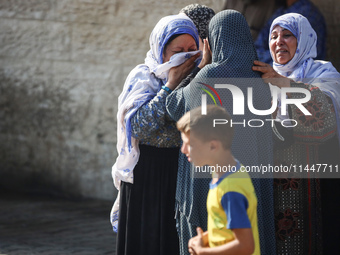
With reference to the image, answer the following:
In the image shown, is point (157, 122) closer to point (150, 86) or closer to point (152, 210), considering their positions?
point (150, 86)

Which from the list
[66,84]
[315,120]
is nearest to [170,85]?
[315,120]

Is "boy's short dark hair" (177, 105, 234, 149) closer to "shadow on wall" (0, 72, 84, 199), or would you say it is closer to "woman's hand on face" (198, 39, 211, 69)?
"woman's hand on face" (198, 39, 211, 69)

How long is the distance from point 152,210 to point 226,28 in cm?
116

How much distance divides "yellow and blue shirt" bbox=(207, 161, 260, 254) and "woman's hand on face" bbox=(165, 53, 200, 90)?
3.24ft

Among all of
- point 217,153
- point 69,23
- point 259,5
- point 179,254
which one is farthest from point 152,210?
point 69,23

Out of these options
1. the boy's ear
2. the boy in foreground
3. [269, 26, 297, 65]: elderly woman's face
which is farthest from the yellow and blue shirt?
[269, 26, 297, 65]: elderly woman's face

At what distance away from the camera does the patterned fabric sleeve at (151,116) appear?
3.70 meters

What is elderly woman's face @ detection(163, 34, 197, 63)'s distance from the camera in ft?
12.7

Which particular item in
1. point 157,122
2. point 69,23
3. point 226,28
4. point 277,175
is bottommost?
point 277,175

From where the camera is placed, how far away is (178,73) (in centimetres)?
378

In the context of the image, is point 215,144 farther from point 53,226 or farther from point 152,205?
point 53,226

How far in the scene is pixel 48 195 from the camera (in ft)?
25.9

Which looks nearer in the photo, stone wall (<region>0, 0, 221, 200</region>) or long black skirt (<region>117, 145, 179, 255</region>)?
long black skirt (<region>117, 145, 179, 255</region>)

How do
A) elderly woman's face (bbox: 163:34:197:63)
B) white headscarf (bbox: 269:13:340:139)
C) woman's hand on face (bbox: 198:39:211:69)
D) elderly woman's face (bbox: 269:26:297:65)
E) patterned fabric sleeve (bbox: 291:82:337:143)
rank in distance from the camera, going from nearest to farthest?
woman's hand on face (bbox: 198:39:211:69) < patterned fabric sleeve (bbox: 291:82:337:143) < elderly woman's face (bbox: 163:34:197:63) < white headscarf (bbox: 269:13:340:139) < elderly woman's face (bbox: 269:26:297:65)
